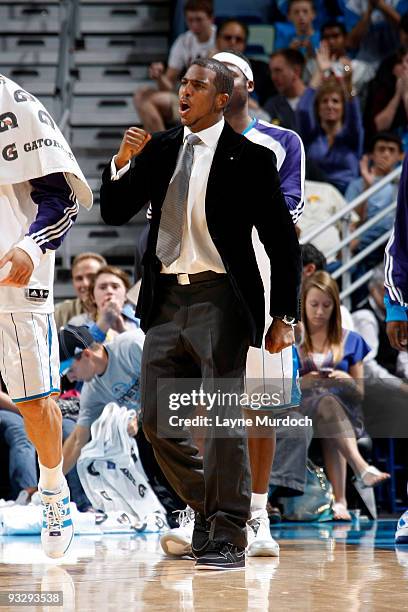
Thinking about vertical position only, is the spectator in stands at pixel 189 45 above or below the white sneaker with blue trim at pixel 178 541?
above

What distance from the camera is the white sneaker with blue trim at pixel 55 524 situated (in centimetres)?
406

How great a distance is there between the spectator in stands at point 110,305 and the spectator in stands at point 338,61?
13.1ft

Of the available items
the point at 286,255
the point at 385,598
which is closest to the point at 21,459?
the point at 286,255

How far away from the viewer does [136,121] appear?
10.1 metres

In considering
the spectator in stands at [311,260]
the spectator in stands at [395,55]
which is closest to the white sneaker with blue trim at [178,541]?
the spectator in stands at [311,260]

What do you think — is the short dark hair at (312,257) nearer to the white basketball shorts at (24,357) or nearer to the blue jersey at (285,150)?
the blue jersey at (285,150)

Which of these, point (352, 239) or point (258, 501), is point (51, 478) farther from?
point (352, 239)

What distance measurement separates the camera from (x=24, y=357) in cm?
398

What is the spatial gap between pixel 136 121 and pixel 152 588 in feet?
23.3

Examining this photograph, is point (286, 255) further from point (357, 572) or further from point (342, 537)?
point (342, 537)

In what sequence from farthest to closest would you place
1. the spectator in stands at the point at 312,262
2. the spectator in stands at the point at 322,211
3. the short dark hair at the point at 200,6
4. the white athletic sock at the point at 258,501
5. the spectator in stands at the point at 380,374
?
1. the short dark hair at the point at 200,6
2. the spectator in stands at the point at 322,211
3. the spectator in stands at the point at 312,262
4. the spectator in stands at the point at 380,374
5. the white athletic sock at the point at 258,501

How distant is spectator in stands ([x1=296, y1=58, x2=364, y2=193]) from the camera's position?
9250 millimetres

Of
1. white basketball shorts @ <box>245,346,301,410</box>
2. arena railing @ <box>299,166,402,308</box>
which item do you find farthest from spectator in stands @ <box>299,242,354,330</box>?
white basketball shorts @ <box>245,346,301,410</box>

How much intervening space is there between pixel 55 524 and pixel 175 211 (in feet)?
3.69
